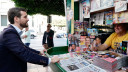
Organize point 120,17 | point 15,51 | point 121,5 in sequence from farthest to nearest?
point 120,17
point 121,5
point 15,51

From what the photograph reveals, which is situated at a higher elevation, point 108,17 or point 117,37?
point 108,17

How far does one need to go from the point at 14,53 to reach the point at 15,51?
0.06 m

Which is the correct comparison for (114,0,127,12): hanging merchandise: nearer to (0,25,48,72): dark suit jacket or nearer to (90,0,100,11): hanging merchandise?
(90,0,100,11): hanging merchandise

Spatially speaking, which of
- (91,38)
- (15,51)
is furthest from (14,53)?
(91,38)

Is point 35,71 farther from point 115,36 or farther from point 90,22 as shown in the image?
point 115,36

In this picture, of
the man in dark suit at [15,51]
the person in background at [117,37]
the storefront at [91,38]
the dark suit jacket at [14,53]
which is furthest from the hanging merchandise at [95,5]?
the dark suit jacket at [14,53]

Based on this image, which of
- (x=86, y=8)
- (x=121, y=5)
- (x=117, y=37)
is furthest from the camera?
(x=86, y=8)

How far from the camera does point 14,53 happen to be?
110cm

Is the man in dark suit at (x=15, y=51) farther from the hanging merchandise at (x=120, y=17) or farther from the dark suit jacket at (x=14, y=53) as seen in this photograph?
the hanging merchandise at (x=120, y=17)

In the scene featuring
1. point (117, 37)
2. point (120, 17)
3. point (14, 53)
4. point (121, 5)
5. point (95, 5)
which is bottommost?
point (14, 53)

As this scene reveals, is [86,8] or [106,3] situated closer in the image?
[106,3]

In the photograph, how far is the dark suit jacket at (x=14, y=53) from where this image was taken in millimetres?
1040

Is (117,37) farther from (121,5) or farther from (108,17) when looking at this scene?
(121,5)

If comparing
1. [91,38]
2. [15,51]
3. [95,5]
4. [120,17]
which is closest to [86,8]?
[95,5]
